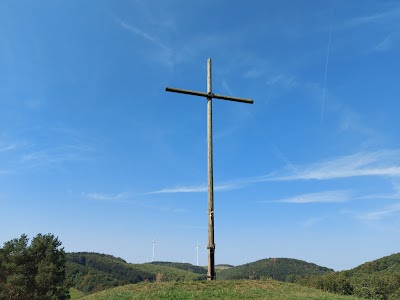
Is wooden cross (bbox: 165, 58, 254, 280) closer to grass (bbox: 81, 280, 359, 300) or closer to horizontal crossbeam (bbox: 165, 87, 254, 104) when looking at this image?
horizontal crossbeam (bbox: 165, 87, 254, 104)

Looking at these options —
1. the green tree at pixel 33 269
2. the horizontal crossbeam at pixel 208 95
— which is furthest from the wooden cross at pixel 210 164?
the green tree at pixel 33 269

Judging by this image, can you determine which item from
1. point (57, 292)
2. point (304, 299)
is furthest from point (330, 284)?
point (304, 299)

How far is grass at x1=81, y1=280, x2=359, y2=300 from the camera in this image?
54.7 feet

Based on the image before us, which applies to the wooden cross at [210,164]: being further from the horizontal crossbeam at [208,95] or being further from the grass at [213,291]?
the grass at [213,291]

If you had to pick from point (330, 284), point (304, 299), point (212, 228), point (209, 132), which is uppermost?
point (209, 132)

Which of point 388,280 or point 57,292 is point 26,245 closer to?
point 57,292

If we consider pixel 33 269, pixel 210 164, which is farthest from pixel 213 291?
pixel 33 269

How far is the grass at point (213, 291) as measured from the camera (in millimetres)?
16672

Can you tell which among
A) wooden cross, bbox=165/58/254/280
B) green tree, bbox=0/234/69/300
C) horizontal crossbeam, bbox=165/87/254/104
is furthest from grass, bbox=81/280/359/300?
green tree, bbox=0/234/69/300

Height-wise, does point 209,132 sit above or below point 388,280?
above

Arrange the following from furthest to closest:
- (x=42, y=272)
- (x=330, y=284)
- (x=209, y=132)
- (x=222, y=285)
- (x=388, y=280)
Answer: (x=388, y=280) → (x=330, y=284) → (x=42, y=272) → (x=209, y=132) → (x=222, y=285)

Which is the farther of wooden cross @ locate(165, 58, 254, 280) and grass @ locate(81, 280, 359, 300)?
wooden cross @ locate(165, 58, 254, 280)

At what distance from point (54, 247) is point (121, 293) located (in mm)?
99206

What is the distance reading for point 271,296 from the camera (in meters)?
17.1
